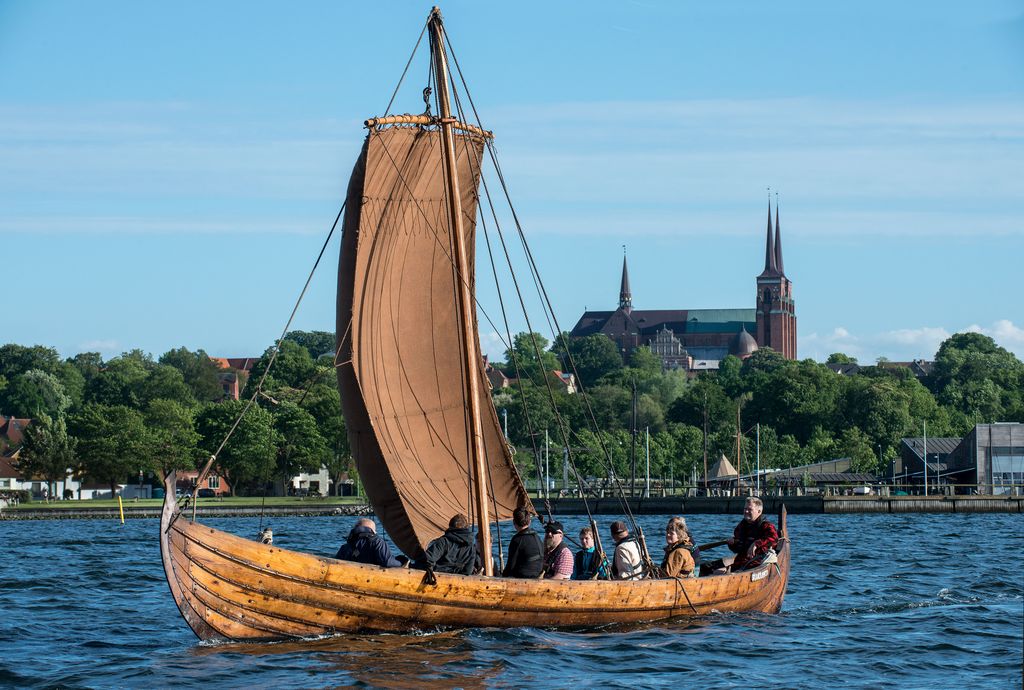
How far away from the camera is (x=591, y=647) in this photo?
24094 millimetres

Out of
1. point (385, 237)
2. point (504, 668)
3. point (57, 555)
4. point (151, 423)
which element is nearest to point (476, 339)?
point (385, 237)

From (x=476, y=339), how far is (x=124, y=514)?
66938mm

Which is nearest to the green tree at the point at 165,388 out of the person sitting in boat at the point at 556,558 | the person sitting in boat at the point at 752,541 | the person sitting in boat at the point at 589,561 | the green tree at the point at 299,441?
the green tree at the point at 299,441

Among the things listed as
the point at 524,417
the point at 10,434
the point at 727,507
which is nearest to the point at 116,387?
the point at 10,434

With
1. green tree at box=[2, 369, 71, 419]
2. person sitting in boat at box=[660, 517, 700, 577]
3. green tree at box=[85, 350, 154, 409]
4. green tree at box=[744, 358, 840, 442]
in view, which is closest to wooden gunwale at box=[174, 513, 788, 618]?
person sitting in boat at box=[660, 517, 700, 577]

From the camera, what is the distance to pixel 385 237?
27656 mm

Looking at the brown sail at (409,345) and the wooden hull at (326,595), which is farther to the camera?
the brown sail at (409,345)

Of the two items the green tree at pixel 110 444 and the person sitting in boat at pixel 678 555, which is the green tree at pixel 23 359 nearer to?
the green tree at pixel 110 444

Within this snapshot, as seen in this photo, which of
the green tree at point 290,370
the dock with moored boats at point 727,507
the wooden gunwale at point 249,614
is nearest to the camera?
the wooden gunwale at point 249,614

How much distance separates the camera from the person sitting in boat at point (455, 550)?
79.9 ft

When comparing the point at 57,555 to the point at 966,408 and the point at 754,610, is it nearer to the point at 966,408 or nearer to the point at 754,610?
the point at 754,610

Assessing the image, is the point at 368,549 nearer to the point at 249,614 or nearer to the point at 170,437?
the point at 249,614

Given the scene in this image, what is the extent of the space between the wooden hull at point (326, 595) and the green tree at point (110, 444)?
289ft

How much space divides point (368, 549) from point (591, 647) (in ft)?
12.4
